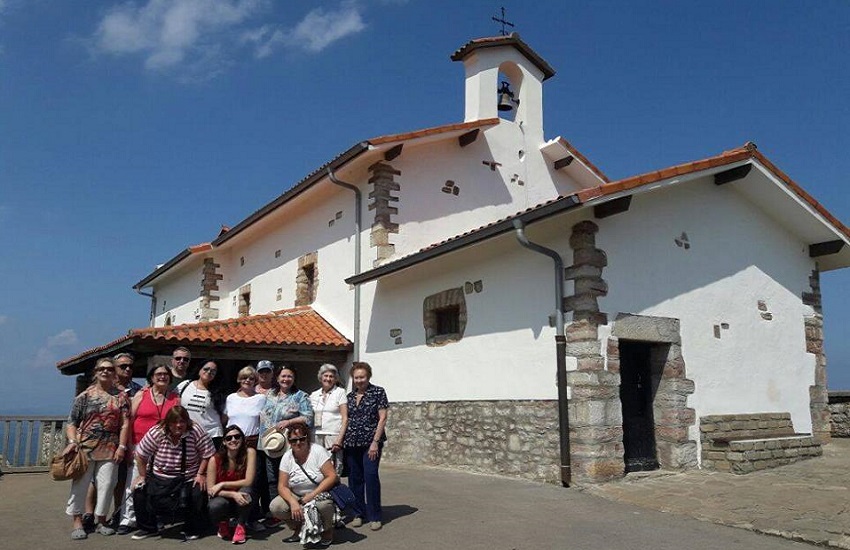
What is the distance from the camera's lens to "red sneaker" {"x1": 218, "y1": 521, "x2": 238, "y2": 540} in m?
5.24

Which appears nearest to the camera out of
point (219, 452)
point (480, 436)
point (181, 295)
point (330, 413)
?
point (219, 452)

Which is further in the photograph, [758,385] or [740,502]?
[758,385]

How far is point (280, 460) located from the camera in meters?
5.54

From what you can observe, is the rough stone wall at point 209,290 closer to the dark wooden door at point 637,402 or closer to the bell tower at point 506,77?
the bell tower at point 506,77

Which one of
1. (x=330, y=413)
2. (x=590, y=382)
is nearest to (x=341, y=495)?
(x=330, y=413)

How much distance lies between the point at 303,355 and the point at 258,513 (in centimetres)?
558

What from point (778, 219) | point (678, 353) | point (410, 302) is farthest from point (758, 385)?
point (410, 302)

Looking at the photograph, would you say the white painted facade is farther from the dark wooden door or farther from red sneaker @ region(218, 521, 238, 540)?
red sneaker @ region(218, 521, 238, 540)

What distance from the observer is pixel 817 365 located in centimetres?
1052

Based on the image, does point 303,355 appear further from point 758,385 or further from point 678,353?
point 758,385

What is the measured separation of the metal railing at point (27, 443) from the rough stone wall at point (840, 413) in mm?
12266

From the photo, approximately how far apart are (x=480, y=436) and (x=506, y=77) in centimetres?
724

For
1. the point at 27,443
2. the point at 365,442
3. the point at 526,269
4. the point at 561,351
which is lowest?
the point at 27,443

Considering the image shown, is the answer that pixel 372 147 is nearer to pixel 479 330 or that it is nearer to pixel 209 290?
pixel 479 330
